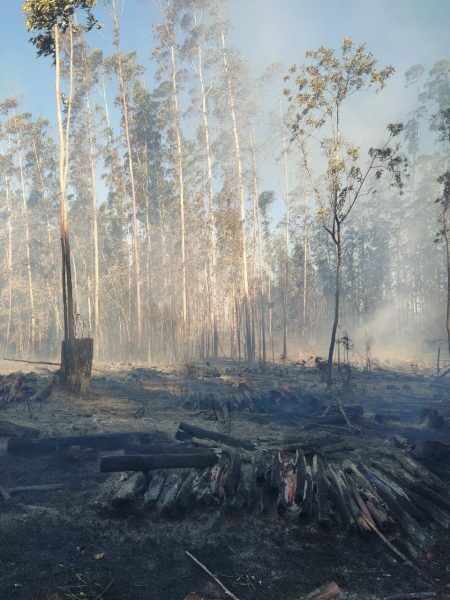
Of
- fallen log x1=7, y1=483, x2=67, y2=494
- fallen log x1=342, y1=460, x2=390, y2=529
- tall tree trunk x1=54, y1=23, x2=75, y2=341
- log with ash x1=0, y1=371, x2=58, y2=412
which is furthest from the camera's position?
tall tree trunk x1=54, y1=23, x2=75, y2=341

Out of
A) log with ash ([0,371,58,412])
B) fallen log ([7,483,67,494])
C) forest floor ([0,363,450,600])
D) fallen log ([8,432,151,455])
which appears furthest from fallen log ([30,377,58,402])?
fallen log ([7,483,67,494])

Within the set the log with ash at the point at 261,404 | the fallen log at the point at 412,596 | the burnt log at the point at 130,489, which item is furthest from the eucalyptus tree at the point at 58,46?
the fallen log at the point at 412,596

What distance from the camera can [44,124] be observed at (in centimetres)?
4050

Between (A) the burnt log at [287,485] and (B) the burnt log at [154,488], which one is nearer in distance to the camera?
(A) the burnt log at [287,485]

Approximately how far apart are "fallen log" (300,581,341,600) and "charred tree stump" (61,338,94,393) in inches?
432

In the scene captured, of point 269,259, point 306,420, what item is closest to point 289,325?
point 269,259

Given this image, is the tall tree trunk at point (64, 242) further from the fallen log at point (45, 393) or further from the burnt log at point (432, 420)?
the burnt log at point (432, 420)

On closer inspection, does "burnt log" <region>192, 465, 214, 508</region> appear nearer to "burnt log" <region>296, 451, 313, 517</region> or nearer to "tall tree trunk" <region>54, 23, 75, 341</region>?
"burnt log" <region>296, 451, 313, 517</region>

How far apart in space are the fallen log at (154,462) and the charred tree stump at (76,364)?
726 centimetres

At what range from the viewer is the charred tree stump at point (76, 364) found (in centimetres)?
1324

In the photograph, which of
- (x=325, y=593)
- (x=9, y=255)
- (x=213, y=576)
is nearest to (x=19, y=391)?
(x=213, y=576)

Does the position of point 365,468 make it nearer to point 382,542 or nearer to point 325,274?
point 382,542

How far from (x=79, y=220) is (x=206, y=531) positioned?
45777 millimetres

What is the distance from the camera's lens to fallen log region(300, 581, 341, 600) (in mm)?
3781
